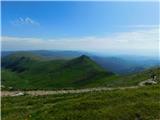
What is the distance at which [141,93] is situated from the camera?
37.8m

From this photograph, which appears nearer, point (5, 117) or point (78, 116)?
point (78, 116)

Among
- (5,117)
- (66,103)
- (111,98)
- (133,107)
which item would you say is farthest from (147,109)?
(5,117)

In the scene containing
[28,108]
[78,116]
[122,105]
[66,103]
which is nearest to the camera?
[78,116]

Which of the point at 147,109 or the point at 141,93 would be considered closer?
A: the point at 147,109

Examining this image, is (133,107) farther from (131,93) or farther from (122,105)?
(131,93)

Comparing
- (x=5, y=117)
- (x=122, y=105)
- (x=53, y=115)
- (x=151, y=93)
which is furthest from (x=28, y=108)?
(x=151, y=93)

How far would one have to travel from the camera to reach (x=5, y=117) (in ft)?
110

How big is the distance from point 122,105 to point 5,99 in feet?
68.8

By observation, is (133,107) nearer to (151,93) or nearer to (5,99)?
(151,93)

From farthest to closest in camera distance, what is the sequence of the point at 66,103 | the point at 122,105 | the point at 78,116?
1. the point at 66,103
2. the point at 122,105
3. the point at 78,116

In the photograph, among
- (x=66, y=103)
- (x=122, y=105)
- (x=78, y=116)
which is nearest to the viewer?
(x=78, y=116)

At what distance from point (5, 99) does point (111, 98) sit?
1788 cm

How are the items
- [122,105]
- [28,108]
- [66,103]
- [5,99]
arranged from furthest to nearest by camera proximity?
[5,99], [28,108], [66,103], [122,105]

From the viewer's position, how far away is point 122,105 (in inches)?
1291
